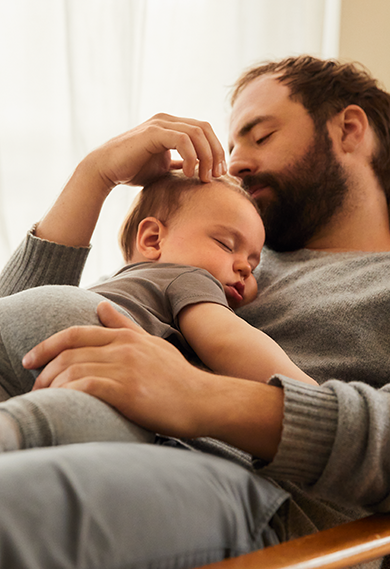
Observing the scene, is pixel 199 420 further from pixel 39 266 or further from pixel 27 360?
pixel 39 266

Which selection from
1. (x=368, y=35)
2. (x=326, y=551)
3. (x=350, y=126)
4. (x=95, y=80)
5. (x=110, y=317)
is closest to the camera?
(x=326, y=551)

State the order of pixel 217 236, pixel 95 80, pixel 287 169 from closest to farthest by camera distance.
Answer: pixel 217 236
pixel 287 169
pixel 95 80

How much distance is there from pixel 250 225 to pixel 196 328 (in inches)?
14.7

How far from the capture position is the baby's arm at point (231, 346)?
0.80 meters

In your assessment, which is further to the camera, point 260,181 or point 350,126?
point 350,126

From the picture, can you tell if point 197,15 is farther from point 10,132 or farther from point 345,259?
point 345,259

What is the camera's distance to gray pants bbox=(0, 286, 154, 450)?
54cm

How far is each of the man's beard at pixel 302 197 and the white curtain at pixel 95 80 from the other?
838 mm

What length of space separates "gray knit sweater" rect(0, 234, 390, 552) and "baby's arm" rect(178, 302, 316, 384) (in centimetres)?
11

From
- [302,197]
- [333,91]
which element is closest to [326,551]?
[302,197]

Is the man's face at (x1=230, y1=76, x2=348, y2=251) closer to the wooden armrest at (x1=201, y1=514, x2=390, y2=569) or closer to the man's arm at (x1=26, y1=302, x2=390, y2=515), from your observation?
the man's arm at (x1=26, y1=302, x2=390, y2=515)

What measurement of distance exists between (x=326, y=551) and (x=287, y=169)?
45.9 inches

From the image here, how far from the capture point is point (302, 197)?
1.52 metres

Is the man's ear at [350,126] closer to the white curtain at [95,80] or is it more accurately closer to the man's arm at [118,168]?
the man's arm at [118,168]
